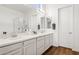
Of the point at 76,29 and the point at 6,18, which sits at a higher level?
the point at 6,18

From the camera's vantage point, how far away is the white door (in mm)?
1720

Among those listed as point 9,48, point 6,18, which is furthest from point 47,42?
point 9,48

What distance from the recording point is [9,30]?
158cm

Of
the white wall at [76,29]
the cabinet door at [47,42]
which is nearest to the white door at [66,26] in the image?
the white wall at [76,29]

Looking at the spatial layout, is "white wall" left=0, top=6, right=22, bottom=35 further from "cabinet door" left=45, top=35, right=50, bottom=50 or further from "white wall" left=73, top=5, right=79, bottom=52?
"cabinet door" left=45, top=35, right=50, bottom=50

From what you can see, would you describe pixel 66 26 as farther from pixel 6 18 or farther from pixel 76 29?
pixel 6 18

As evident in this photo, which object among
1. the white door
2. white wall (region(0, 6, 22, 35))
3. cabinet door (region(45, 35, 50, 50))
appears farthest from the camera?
cabinet door (region(45, 35, 50, 50))

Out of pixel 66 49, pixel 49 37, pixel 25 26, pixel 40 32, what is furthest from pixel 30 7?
pixel 49 37

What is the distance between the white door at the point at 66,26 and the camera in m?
1.72

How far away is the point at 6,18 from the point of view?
152 cm

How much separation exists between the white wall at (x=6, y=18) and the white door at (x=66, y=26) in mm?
957

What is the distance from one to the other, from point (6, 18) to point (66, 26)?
3.88 feet

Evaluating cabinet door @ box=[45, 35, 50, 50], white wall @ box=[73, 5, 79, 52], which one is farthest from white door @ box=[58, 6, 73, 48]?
cabinet door @ box=[45, 35, 50, 50]

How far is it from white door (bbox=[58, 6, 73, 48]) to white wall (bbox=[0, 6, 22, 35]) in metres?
0.96
